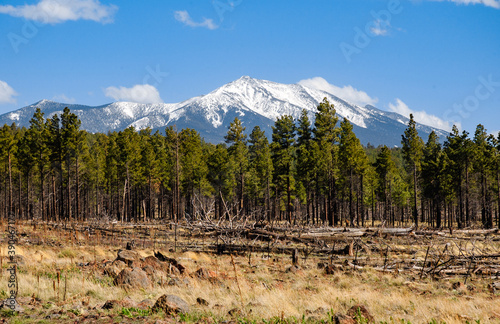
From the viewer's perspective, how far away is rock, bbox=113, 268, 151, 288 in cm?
1048

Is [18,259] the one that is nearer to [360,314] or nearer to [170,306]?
[170,306]

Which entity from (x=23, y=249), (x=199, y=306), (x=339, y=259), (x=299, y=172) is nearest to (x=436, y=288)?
(x=339, y=259)

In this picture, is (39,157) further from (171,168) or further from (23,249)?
(23,249)

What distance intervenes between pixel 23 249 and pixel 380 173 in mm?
47834

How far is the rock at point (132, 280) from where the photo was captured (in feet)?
34.4

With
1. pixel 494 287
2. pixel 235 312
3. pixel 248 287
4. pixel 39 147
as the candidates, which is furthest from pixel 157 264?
pixel 39 147

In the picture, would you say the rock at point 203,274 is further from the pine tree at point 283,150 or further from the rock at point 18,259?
the pine tree at point 283,150

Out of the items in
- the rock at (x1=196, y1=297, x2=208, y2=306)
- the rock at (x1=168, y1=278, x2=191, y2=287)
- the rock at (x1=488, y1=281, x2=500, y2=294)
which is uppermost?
the rock at (x1=196, y1=297, x2=208, y2=306)

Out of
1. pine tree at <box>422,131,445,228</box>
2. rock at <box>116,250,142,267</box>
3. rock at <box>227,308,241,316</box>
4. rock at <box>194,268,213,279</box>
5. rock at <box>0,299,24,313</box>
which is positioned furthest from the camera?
pine tree at <box>422,131,445,228</box>

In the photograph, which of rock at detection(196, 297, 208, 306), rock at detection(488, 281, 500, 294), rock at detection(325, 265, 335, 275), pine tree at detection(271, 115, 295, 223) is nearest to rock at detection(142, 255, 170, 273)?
rock at detection(196, 297, 208, 306)

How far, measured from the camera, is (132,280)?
34.8ft

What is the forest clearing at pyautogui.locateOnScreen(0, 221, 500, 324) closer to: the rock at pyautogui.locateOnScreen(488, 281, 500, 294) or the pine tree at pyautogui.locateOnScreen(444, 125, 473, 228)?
the rock at pyautogui.locateOnScreen(488, 281, 500, 294)

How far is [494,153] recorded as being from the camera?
41.3 meters

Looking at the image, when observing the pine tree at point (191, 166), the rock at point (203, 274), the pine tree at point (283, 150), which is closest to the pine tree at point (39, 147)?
the pine tree at point (191, 166)
